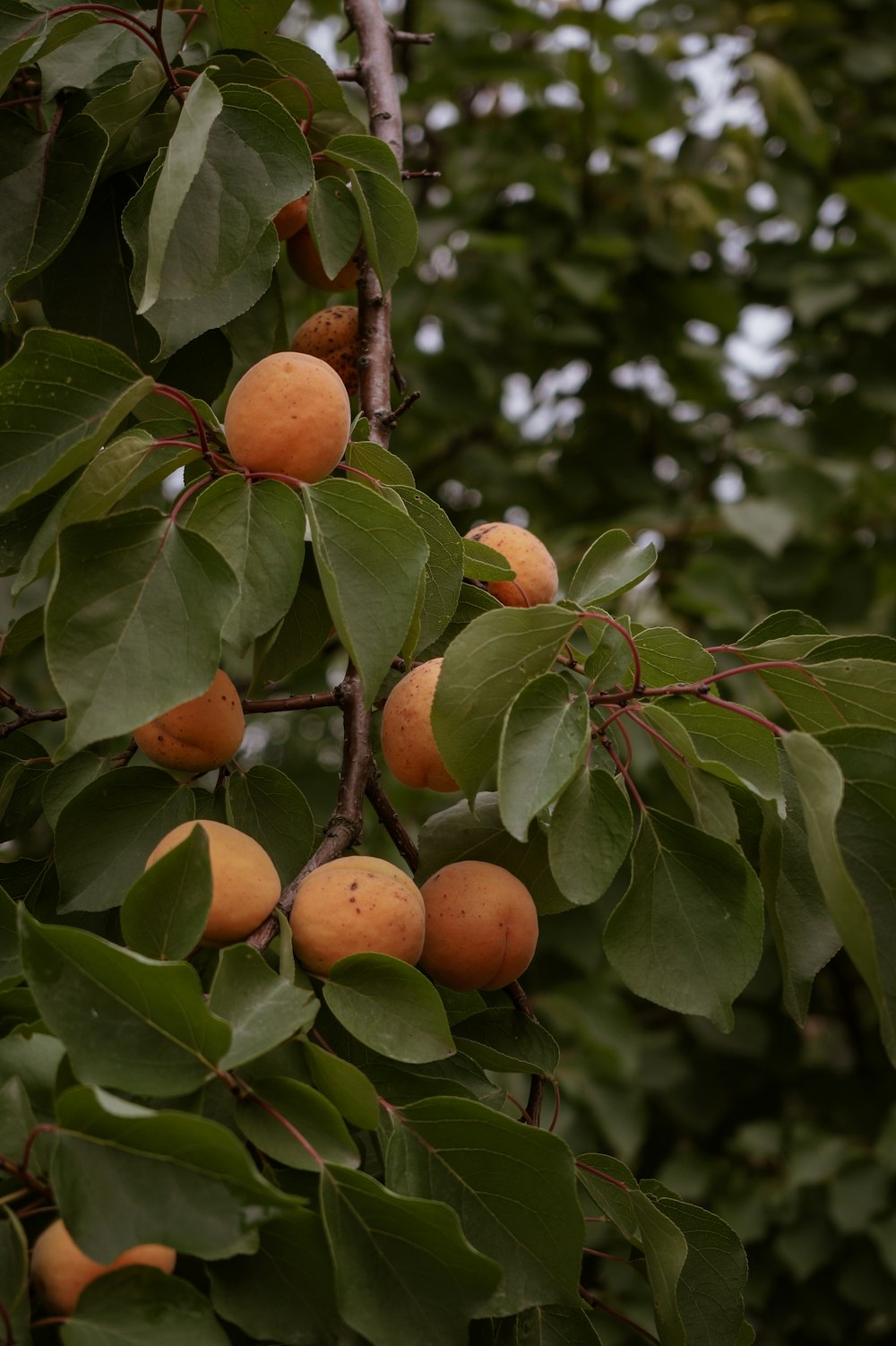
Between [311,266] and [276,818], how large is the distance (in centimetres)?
56

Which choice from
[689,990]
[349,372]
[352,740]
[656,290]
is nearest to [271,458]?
[352,740]

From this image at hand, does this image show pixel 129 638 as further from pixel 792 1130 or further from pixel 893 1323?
pixel 893 1323

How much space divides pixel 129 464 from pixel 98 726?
0.18m

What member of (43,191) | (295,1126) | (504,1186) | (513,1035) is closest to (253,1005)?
(295,1126)

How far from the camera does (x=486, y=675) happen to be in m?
0.84

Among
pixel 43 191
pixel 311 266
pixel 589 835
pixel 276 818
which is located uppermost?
pixel 43 191

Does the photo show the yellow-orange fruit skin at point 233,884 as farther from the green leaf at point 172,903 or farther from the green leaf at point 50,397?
the green leaf at point 50,397

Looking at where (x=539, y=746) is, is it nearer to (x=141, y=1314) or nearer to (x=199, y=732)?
(x=199, y=732)

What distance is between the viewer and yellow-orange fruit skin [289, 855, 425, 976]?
0.81 m

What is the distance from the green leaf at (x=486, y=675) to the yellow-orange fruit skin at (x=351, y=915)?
0.09 m

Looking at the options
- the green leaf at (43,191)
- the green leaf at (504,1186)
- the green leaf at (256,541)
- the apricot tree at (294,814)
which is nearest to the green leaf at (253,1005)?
the apricot tree at (294,814)

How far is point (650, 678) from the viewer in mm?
953

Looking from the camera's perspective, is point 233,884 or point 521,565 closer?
point 233,884

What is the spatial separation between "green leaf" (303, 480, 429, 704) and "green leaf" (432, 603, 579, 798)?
0.04 m
